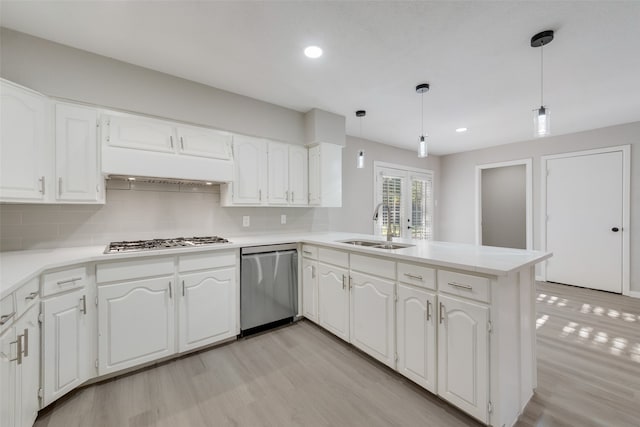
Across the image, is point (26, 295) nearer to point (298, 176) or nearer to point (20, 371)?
point (20, 371)

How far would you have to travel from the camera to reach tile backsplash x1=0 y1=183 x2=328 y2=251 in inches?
79.9

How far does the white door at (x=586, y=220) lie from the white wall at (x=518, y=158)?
139mm

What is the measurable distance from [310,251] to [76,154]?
2.09 metres

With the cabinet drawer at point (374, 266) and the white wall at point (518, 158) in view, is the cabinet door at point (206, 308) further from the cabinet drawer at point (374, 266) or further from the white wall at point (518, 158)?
the white wall at point (518, 158)

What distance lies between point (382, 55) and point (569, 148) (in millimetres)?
4052

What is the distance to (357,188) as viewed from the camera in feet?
14.5

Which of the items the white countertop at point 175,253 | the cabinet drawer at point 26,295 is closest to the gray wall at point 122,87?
the white countertop at point 175,253

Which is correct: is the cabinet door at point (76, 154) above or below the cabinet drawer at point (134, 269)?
above

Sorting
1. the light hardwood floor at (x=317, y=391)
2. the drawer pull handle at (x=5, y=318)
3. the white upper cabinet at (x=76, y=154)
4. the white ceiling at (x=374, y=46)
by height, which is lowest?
the light hardwood floor at (x=317, y=391)

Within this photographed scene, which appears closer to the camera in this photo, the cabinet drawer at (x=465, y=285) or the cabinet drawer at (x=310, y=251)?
the cabinet drawer at (x=465, y=285)

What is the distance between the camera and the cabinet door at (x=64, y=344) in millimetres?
1570

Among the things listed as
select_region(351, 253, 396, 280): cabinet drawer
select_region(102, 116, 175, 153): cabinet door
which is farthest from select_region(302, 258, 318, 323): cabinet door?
select_region(102, 116, 175, 153): cabinet door

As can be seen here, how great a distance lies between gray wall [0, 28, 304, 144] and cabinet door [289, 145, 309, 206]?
0.33 m

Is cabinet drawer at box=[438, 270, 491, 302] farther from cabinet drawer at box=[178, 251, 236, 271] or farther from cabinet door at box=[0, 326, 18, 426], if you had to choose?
cabinet door at box=[0, 326, 18, 426]
